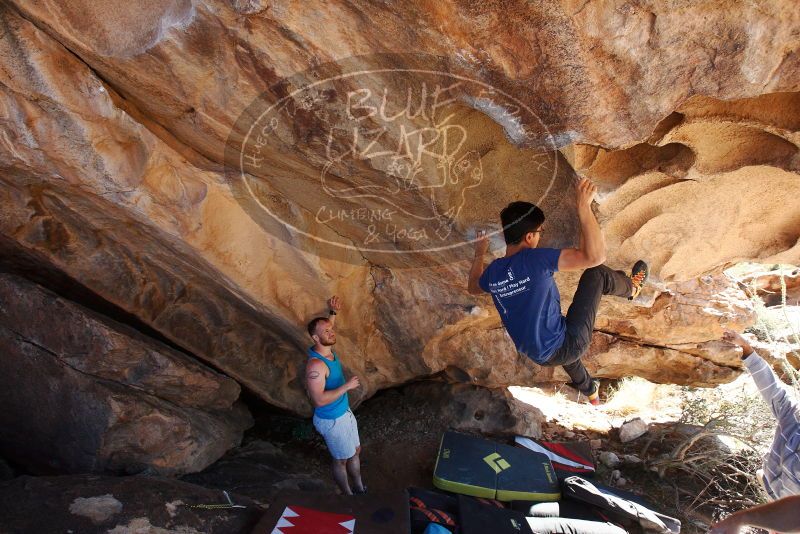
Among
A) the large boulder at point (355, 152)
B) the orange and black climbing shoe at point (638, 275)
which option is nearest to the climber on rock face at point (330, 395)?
the large boulder at point (355, 152)

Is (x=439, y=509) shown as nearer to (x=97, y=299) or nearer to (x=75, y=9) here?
(x=97, y=299)

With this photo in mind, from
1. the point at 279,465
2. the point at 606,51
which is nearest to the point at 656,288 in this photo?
the point at 606,51

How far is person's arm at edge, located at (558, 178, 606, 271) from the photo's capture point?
258 centimetres

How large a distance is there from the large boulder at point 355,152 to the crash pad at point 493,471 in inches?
35.9

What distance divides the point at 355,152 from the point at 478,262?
1.04m

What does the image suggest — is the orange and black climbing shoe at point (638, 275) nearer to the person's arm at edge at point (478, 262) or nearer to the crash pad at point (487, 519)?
the person's arm at edge at point (478, 262)

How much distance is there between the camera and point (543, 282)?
2904mm

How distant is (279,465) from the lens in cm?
445

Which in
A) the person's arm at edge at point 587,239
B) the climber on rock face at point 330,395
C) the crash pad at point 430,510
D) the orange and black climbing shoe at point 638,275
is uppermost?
the orange and black climbing shoe at point 638,275

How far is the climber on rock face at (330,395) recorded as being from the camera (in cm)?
349

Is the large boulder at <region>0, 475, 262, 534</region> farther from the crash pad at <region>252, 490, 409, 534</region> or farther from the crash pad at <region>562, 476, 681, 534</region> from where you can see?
the crash pad at <region>562, 476, 681, 534</region>

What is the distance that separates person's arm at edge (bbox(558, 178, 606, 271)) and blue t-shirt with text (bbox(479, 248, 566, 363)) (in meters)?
0.10

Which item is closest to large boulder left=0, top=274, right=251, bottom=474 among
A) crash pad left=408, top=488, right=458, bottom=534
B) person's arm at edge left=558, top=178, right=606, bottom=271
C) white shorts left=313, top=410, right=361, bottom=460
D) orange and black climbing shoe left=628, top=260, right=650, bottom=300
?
white shorts left=313, top=410, right=361, bottom=460

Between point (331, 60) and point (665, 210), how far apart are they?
2064 mm
